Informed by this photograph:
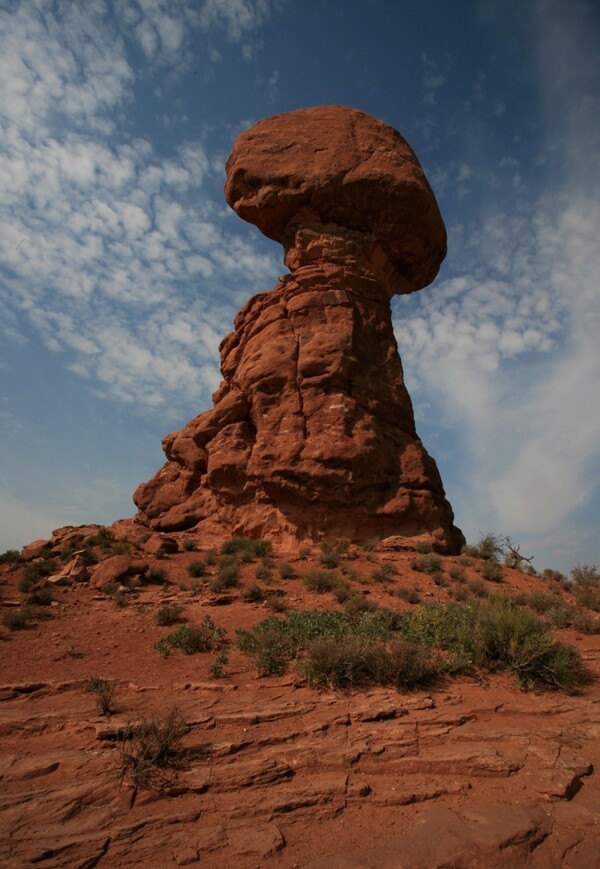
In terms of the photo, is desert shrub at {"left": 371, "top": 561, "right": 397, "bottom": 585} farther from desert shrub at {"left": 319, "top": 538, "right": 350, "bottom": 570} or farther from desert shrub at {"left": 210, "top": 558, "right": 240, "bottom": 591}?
desert shrub at {"left": 210, "top": 558, "right": 240, "bottom": 591}

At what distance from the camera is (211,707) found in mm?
5473

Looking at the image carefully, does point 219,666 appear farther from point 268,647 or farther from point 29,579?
point 29,579

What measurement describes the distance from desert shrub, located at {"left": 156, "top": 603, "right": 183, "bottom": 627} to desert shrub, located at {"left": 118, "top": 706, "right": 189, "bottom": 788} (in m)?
5.18

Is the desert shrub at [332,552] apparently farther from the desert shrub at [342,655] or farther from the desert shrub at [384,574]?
the desert shrub at [342,655]

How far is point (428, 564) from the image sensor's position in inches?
583

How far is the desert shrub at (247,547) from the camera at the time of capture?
16062 millimetres

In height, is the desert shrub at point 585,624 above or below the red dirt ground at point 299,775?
above

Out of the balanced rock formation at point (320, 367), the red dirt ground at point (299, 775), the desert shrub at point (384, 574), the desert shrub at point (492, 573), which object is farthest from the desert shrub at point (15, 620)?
the desert shrub at point (492, 573)

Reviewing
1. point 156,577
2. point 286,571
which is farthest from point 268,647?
point 156,577

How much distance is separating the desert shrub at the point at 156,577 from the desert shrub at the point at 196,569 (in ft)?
2.82

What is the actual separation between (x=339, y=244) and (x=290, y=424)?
26.5ft

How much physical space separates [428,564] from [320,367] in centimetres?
809

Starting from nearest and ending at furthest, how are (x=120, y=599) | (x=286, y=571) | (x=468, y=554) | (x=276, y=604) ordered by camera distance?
(x=276, y=604)
(x=120, y=599)
(x=286, y=571)
(x=468, y=554)

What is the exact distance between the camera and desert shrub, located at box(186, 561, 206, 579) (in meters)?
14.2
